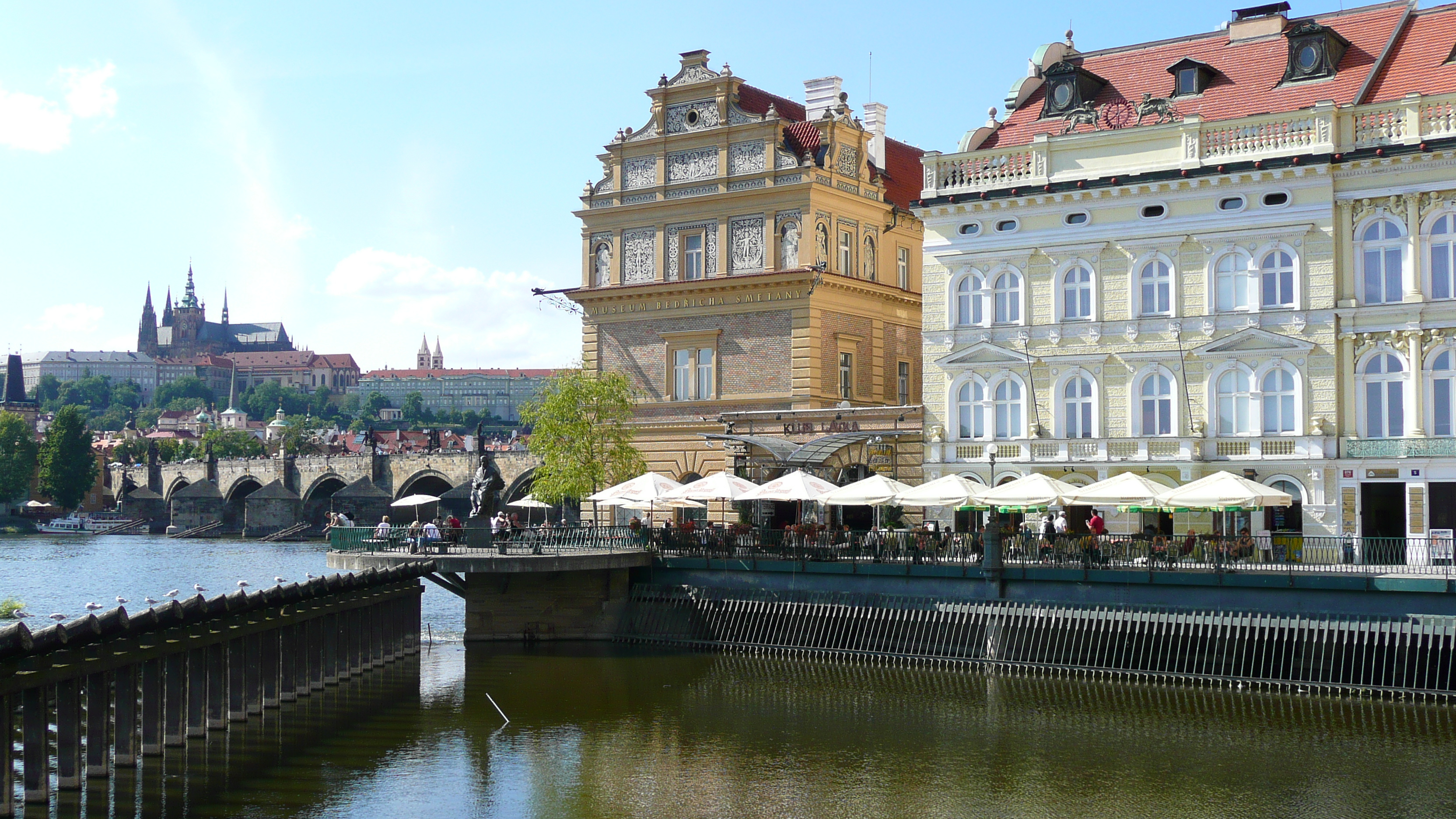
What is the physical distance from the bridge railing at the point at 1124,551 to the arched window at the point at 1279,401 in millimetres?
3952

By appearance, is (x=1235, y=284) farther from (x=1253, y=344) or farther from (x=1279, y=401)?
(x=1279, y=401)

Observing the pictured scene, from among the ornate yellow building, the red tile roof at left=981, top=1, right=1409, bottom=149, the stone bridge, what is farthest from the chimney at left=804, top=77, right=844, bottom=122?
the stone bridge

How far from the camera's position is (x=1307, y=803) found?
2347cm

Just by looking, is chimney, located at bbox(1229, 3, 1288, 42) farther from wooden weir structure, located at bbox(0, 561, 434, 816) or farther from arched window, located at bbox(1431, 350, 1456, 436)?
wooden weir structure, located at bbox(0, 561, 434, 816)

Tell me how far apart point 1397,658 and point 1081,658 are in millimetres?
7255

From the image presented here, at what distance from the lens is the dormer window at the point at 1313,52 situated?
42969 mm

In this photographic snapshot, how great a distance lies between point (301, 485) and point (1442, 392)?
118 metres

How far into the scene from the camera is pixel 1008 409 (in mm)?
44656

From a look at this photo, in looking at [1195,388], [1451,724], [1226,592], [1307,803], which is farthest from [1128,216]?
[1307,803]

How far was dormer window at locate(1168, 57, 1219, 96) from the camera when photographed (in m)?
45.0

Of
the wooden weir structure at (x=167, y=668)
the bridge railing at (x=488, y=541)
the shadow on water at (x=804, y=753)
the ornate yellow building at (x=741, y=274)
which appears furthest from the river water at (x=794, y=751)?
the ornate yellow building at (x=741, y=274)

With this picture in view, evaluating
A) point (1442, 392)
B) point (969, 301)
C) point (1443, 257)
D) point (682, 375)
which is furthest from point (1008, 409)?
point (682, 375)

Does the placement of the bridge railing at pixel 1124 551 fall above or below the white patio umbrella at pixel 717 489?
below

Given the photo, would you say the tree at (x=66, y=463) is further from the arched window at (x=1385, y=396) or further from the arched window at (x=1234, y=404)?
the arched window at (x=1385, y=396)
